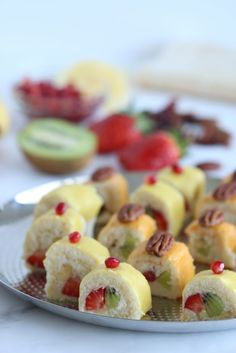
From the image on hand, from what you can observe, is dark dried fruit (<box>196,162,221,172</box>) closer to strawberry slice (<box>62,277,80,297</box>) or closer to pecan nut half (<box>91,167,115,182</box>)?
pecan nut half (<box>91,167,115,182</box>)

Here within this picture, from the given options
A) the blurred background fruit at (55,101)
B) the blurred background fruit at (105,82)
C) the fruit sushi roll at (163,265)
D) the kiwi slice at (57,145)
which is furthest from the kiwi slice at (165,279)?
the blurred background fruit at (105,82)

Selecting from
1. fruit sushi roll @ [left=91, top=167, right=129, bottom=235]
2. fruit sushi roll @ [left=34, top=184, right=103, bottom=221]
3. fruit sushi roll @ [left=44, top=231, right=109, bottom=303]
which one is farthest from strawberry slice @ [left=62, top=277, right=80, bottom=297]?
fruit sushi roll @ [left=91, top=167, right=129, bottom=235]

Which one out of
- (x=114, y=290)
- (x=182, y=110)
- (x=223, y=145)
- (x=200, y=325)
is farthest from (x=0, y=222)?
(x=182, y=110)

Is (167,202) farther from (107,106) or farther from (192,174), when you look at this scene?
(107,106)

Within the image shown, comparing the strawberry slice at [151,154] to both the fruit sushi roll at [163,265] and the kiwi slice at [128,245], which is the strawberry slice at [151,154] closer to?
the kiwi slice at [128,245]

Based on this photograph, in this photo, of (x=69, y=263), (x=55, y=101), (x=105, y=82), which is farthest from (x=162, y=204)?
(x=105, y=82)
